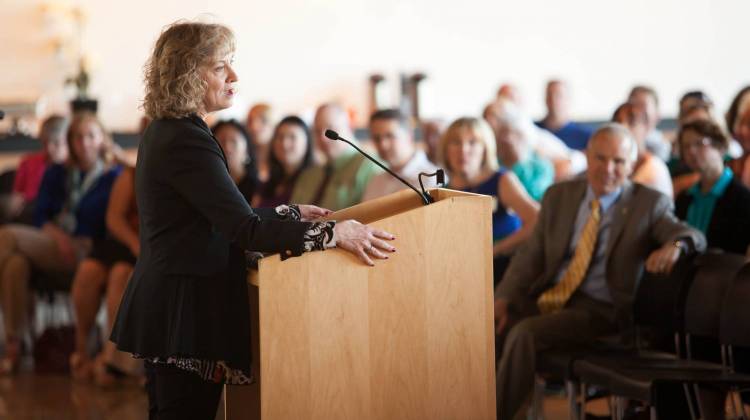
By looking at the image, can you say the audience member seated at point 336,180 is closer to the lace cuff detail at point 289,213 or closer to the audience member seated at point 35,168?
the audience member seated at point 35,168

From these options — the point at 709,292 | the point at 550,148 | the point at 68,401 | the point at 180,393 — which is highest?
the point at 550,148

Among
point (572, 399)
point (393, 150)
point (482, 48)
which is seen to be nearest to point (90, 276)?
point (393, 150)

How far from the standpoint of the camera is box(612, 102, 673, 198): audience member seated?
546 centimetres

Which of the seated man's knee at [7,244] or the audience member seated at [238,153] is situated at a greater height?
the audience member seated at [238,153]

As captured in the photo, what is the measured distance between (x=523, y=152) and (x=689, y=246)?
2052 millimetres

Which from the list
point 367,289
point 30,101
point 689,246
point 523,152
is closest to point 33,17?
point 30,101

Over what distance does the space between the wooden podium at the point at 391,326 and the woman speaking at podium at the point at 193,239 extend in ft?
0.21

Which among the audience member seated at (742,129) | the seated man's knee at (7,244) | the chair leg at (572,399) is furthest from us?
the seated man's knee at (7,244)

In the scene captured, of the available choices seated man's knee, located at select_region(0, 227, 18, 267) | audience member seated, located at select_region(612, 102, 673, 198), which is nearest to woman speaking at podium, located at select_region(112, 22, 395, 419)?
audience member seated, located at select_region(612, 102, 673, 198)

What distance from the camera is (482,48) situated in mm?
11000

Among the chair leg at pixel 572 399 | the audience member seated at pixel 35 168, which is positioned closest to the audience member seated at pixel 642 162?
the chair leg at pixel 572 399

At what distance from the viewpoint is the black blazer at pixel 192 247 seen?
2717mm

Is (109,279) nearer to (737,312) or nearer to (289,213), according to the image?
(289,213)

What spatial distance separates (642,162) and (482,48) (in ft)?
18.1
